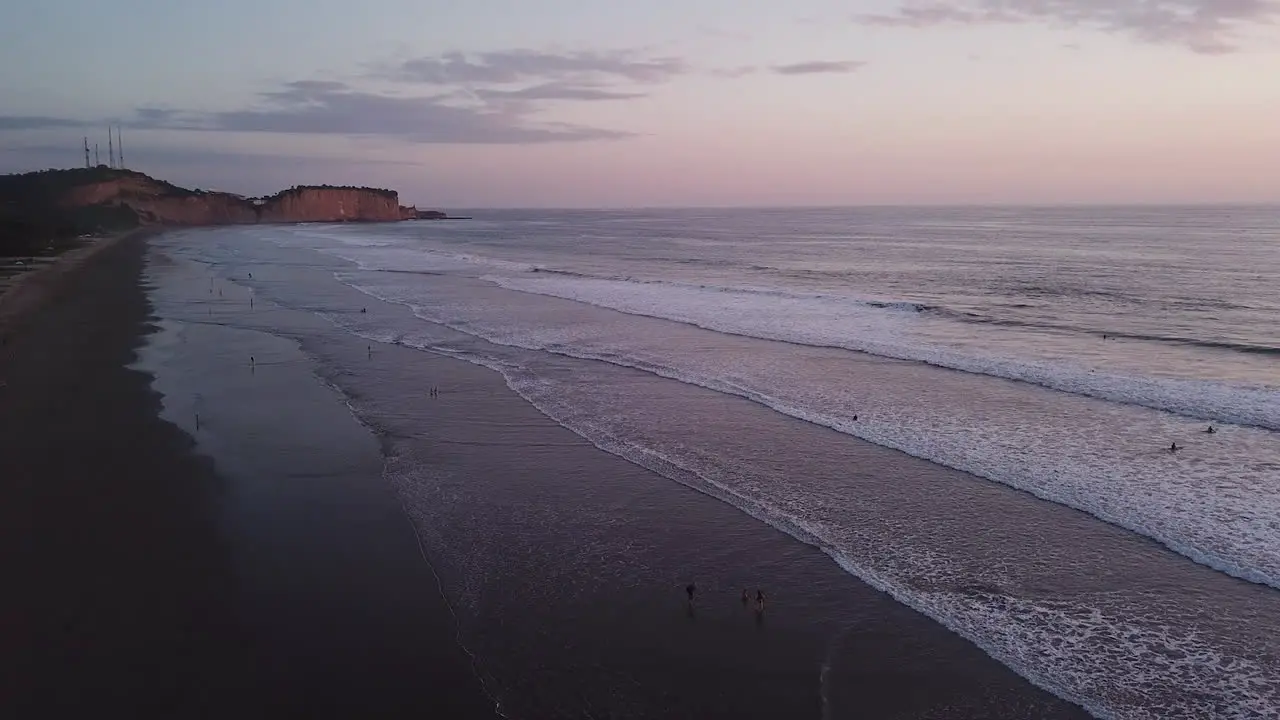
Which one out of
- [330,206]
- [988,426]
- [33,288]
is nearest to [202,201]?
[330,206]

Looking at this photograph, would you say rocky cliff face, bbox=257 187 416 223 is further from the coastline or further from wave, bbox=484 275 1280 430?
wave, bbox=484 275 1280 430

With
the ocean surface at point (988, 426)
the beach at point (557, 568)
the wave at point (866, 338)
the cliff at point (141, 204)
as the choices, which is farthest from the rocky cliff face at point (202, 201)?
the beach at point (557, 568)

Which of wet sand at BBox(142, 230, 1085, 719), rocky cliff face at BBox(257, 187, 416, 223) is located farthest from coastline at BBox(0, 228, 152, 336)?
rocky cliff face at BBox(257, 187, 416, 223)

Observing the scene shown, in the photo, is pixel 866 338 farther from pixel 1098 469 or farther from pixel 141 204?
pixel 141 204

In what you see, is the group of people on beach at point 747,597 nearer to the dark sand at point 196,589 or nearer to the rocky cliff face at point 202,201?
the dark sand at point 196,589

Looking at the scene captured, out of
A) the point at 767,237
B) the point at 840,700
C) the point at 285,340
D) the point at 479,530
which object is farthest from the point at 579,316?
the point at 767,237

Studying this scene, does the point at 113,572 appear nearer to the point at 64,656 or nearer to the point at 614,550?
the point at 64,656
